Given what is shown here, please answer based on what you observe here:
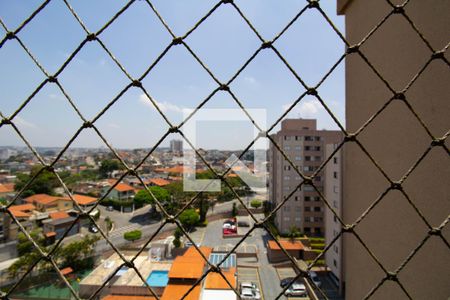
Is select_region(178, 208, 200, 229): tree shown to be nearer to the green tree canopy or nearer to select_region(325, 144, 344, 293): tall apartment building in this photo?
the green tree canopy

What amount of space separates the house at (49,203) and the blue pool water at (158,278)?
26.2 feet

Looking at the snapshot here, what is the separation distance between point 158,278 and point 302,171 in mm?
6549

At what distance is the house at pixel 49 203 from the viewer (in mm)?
12188

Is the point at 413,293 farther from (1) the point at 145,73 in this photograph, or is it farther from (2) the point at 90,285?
(2) the point at 90,285

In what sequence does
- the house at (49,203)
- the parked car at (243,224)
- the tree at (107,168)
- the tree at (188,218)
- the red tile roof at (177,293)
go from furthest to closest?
the tree at (107,168)
the house at (49,203)
the parked car at (243,224)
the tree at (188,218)
the red tile roof at (177,293)

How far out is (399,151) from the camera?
0.70 metres


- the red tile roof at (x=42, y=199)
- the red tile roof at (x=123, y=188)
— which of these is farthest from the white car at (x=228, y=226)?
the red tile roof at (x=42, y=199)

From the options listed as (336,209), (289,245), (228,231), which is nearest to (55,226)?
(228,231)

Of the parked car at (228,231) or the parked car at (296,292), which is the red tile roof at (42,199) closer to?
the parked car at (228,231)

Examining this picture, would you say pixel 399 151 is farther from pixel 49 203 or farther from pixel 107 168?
pixel 107 168

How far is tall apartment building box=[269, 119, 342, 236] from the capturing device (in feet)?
33.5

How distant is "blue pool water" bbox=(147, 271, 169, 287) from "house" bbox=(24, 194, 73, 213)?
7987 mm

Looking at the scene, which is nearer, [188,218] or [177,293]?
[177,293]

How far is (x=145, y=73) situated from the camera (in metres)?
0.69
